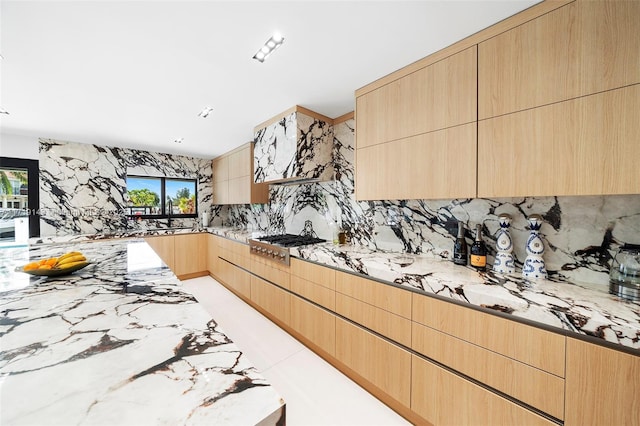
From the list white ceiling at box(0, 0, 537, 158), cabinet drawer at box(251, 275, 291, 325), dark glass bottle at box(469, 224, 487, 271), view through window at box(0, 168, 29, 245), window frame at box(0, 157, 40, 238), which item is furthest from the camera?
window frame at box(0, 157, 40, 238)

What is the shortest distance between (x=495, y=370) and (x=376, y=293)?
715 millimetres

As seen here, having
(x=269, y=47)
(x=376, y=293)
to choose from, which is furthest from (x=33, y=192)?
(x=376, y=293)

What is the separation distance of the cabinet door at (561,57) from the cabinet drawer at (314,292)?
5.58 feet

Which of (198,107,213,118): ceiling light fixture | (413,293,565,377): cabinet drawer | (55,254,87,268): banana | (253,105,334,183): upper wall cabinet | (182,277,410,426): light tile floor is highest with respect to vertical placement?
(198,107,213,118): ceiling light fixture

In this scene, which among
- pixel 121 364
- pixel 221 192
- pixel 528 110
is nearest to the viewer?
pixel 121 364

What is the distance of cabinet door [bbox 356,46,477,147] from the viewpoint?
148 cm

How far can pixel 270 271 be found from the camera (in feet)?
8.93

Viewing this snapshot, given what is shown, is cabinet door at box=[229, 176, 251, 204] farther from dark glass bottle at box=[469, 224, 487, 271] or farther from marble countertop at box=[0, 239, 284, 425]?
dark glass bottle at box=[469, 224, 487, 271]

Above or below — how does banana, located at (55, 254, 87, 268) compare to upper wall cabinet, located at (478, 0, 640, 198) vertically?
below

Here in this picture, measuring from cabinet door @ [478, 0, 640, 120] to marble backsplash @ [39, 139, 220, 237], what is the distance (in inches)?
200

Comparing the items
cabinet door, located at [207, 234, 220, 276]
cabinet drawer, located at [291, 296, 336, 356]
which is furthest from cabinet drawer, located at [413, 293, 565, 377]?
cabinet door, located at [207, 234, 220, 276]

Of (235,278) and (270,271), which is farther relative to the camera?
(235,278)

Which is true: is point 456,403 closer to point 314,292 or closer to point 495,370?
point 495,370

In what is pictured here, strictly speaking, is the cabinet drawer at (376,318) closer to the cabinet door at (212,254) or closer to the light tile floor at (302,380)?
the light tile floor at (302,380)
